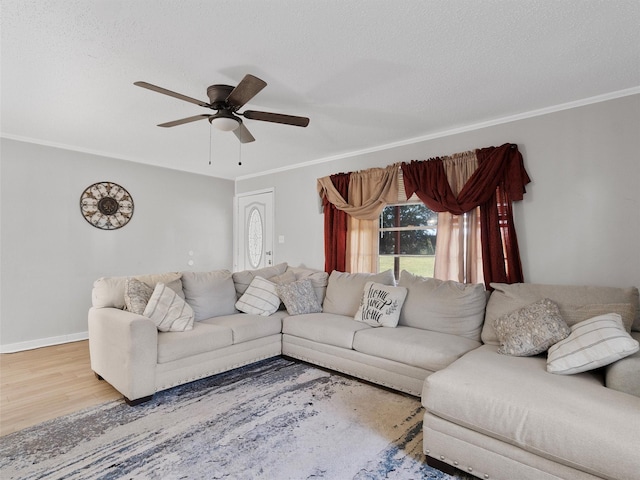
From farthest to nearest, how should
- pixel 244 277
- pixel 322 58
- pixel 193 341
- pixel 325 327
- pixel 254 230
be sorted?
pixel 254 230 → pixel 244 277 → pixel 325 327 → pixel 193 341 → pixel 322 58

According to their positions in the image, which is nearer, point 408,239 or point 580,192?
point 580,192

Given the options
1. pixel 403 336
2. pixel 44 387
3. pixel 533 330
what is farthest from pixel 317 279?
pixel 44 387

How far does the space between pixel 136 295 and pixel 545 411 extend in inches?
117

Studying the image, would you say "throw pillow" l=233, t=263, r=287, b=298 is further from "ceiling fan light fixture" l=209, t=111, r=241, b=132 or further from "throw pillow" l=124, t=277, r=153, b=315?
"ceiling fan light fixture" l=209, t=111, r=241, b=132

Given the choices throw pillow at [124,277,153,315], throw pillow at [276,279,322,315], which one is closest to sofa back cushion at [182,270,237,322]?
throw pillow at [124,277,153,315]

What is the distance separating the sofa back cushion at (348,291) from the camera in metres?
3.67

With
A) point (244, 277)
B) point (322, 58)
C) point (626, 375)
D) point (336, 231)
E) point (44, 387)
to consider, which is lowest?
point (44, 387)

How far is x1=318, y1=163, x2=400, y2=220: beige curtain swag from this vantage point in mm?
3984

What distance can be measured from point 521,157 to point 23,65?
158 inches

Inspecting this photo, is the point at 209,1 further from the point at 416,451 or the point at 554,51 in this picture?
the point at 416,451

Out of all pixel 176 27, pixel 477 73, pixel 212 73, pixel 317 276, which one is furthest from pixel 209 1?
pixel 317 276

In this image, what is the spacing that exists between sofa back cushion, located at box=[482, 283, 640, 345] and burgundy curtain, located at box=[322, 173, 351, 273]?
1.92 m

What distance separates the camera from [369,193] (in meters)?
4.18

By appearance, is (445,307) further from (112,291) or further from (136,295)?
(112,291)
